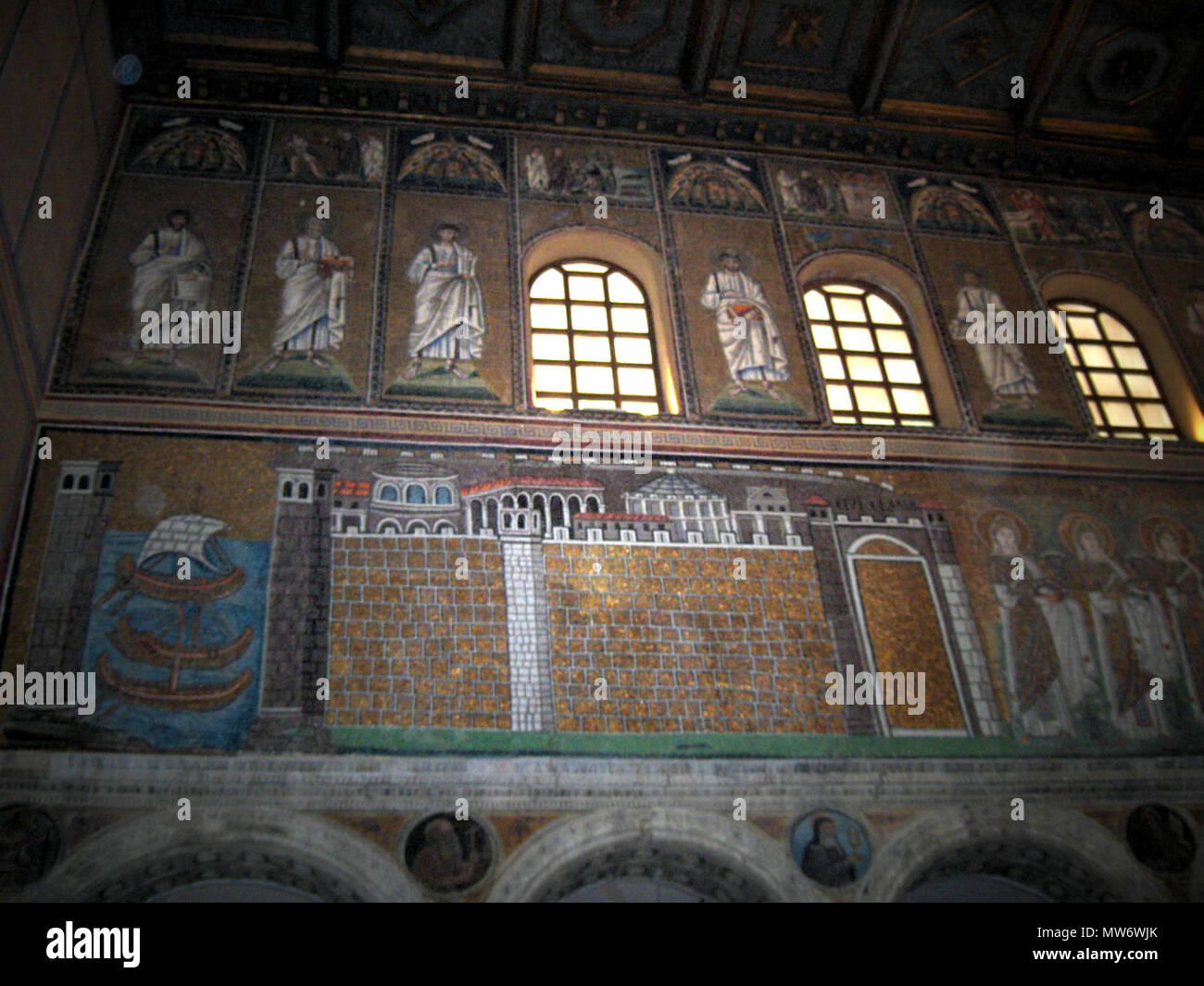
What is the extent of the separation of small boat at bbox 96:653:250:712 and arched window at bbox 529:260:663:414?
2753 mm

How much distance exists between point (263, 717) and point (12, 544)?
1698mm

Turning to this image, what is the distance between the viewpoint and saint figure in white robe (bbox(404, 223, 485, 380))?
8297 millimetres

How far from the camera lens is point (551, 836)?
653 cm

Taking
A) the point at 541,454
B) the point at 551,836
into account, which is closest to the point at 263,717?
the point at 551,836

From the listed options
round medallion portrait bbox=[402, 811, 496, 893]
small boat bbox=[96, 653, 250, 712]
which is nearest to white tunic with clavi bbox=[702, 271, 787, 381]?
round medallion portrait bbox=[402, 811, 496, 893]

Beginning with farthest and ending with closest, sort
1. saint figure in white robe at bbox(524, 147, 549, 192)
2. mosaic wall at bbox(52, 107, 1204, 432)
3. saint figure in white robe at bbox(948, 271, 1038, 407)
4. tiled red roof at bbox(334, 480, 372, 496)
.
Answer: saint figure in white robe at bbox(524, 147, 549, 192) → saint figure in white robe at bbox(948, 271, 1038, 407) → mosaic wall at bbox(52, 107, 1204, 432) → tiled red roof at bbox(334, 480, 372, 496)

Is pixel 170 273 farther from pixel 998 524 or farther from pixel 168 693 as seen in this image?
pixel 998 524

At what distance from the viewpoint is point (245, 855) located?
20.6 ft

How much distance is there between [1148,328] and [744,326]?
3309mm

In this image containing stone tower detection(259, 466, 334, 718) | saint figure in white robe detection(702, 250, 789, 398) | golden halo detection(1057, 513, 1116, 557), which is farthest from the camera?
saint figure in white robe detection(702, 250, 789, 398)

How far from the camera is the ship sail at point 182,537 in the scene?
7074 millimetres

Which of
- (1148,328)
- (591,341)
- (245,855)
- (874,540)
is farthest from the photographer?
(1148,328)

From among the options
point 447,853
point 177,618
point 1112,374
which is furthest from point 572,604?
point 1112,374

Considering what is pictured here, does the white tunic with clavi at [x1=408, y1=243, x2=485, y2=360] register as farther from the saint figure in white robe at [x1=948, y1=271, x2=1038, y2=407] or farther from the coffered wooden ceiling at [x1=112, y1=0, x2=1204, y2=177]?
the saint figure in white robe at [x1=948, y1=271, x2=1038, y2=407]
